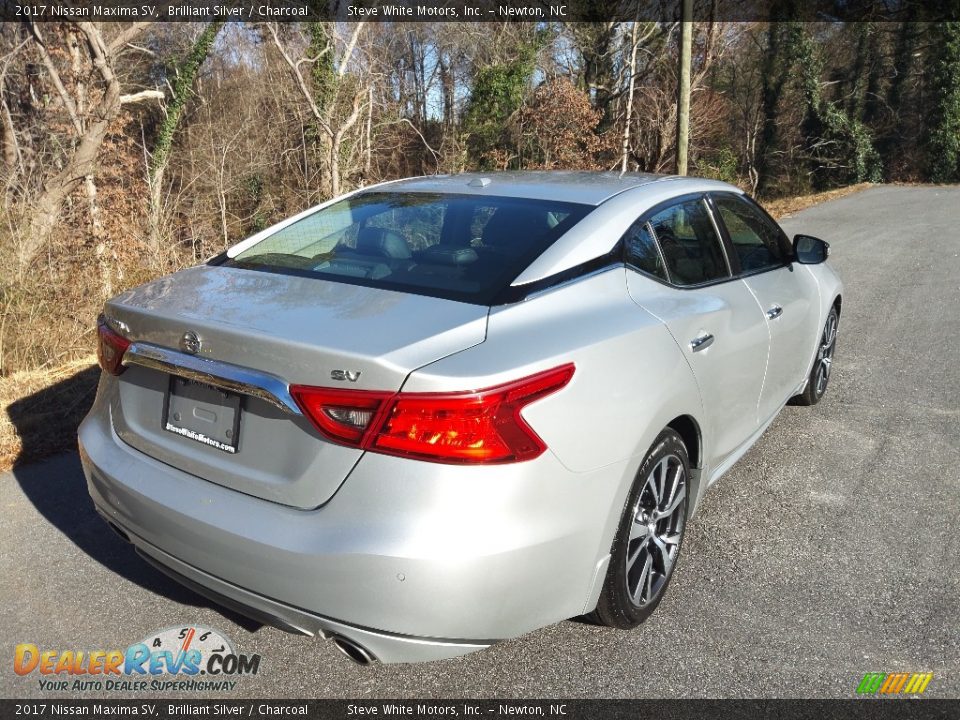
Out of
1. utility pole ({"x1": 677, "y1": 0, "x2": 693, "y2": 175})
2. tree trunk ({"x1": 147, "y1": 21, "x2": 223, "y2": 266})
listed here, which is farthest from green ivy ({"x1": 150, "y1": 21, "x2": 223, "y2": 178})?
utility pole ({"x1": 677, "y1": 0, "x2": 693, "y2": 175})

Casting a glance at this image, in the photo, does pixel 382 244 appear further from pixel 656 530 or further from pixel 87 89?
pixel 87 89

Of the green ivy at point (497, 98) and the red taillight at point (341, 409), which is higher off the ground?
the green ivy at point (497, 98)

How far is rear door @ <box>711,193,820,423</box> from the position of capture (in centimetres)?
382

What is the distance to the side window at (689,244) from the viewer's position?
3221 mm

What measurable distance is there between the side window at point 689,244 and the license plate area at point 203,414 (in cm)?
180

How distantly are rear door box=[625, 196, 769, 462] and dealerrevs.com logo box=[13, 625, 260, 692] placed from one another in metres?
1.78

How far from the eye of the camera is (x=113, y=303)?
2.70m

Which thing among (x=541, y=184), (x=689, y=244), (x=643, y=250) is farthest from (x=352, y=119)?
(x=643, y=250)

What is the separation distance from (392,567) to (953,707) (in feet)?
6.09

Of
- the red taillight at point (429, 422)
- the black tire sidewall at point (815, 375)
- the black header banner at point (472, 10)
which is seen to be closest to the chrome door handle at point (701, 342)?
the red taillight at point (429, 422)

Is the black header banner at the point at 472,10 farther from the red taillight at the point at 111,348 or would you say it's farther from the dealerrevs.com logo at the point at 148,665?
the dealerrevs.com logo at the point at 148,665

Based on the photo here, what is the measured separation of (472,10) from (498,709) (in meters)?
27.7

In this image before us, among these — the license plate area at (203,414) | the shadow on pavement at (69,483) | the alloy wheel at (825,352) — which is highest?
the license plate area at (203,414)

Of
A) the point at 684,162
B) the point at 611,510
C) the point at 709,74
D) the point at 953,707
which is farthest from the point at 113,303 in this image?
the point at 709,74
